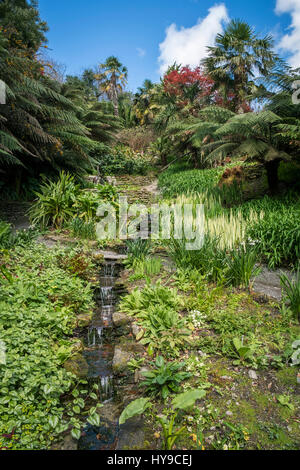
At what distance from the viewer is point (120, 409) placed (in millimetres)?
1816

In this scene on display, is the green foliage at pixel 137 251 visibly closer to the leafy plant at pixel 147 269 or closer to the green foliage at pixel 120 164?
the leafy plant at pixel 147 269

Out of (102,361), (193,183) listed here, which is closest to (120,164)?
(193,183)

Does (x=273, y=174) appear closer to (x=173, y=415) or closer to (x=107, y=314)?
(x=107, y=314)

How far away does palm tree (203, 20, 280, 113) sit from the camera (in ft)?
37.5

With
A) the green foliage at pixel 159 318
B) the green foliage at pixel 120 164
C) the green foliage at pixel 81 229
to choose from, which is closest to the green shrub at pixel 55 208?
the green foliage at pixel 81 229

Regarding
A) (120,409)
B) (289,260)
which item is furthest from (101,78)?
(120,409)

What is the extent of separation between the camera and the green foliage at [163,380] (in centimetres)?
176

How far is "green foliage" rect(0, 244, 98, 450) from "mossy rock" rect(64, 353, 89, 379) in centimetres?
6

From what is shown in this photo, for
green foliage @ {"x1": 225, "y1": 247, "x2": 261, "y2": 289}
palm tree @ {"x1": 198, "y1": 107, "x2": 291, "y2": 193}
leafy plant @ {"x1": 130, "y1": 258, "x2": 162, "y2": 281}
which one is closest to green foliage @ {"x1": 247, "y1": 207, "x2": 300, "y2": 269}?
green foliage @ {"x1": 225, "y1": 247, "x2": 261, "y2": 289}

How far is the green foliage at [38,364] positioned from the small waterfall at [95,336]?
0.19 m

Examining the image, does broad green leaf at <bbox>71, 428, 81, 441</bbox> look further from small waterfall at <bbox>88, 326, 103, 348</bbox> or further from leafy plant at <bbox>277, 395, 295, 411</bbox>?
leafy plant at <bbox>277, 395, 295, 411</bbox>

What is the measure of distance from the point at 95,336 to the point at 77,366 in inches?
23.4

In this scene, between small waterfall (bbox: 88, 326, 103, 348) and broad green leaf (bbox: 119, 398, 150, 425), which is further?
small waterfall (bbox: 88, 326, 103, 348)
